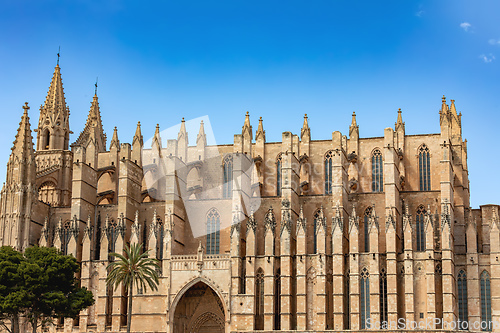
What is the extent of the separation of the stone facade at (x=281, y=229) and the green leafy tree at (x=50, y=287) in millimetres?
5983

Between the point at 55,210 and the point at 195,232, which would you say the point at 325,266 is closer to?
the point at 195,232

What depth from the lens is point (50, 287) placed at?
59.0 metres

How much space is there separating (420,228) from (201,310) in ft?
61.5

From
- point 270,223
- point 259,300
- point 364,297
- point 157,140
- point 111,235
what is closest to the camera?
point 364,297

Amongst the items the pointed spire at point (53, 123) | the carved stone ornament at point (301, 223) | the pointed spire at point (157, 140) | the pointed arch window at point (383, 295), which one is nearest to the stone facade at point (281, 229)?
the pointed arch window at point (383, 295)

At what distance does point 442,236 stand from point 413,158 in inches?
457

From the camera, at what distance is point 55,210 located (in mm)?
72438

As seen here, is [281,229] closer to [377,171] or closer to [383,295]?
Result: [383,295]

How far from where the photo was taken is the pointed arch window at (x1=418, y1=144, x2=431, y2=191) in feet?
234

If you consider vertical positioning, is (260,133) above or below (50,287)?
above

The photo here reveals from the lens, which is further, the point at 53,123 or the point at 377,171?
the point at 53,123

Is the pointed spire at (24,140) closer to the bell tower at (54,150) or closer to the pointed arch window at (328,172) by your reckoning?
the bell tower at (54,150)

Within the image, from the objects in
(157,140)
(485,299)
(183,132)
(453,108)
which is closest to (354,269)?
(485,299)

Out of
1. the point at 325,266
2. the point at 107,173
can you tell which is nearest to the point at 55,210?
the point at 107,173
